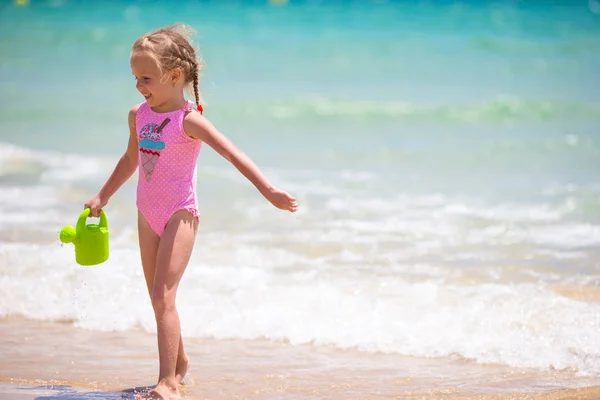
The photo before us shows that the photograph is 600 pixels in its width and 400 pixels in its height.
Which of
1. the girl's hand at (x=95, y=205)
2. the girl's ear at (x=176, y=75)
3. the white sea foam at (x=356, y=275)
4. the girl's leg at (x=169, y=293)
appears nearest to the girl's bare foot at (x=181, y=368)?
the girl's leg at (x=169, y=293)

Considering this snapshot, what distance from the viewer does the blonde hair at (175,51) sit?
3510 millimetres

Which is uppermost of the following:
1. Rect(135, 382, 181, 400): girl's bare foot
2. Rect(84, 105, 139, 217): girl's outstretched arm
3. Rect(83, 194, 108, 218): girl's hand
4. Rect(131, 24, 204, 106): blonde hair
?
Rect(131, 24, 204, 106): blonde hair

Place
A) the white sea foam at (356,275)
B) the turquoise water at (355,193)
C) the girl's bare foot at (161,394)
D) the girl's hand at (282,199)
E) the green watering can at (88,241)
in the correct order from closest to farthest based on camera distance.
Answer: the girl's hand at (282,199)
the girl's bare foot at (161,394)
the green watering can at (88,241)
the white sea foam at (356,275)
the turquoise water at (355,193)

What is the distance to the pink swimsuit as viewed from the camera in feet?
11.7

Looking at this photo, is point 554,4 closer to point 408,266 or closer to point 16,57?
point 16,57

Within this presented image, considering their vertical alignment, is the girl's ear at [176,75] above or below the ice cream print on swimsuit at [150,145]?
above

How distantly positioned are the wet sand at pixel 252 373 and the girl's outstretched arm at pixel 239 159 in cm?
91

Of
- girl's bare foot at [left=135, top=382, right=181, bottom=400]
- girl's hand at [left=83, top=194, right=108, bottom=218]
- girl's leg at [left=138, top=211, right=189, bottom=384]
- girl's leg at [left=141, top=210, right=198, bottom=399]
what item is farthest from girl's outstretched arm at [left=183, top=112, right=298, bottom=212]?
girl's bare foot at [left=135, top=382, right=181, bottom=400]

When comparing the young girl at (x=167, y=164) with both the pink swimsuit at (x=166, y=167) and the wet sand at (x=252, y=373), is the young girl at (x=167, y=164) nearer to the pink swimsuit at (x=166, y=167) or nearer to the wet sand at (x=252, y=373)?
the pink swimsuit at (x=166, y=167)

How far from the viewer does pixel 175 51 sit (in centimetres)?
355

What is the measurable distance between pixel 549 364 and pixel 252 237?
9.68ft

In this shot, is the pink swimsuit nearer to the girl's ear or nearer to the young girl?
the young girl

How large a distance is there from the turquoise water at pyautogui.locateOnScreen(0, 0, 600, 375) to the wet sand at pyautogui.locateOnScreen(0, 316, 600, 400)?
17 cm

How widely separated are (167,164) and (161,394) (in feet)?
2.98
